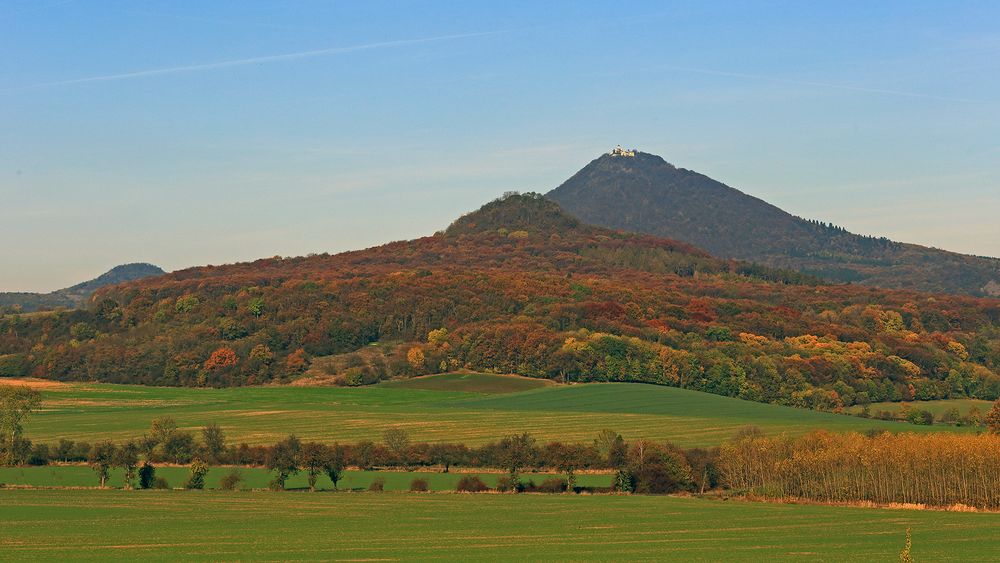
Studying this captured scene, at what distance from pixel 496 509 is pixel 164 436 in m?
39.3

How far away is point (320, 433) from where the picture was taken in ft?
385

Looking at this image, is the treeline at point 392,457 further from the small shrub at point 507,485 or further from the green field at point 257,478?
the green field at point 257,478

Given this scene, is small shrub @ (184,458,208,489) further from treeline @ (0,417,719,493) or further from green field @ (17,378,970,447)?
green field @ (17,378,970,447)

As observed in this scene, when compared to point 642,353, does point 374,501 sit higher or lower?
lower

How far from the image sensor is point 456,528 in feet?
213

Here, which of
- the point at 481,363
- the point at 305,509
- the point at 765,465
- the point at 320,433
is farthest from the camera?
the point at 481,363

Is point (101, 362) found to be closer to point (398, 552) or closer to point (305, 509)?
point (305, 509)

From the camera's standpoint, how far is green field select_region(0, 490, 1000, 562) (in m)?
54.3

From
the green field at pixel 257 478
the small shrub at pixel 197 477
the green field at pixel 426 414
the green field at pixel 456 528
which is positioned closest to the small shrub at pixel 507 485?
the green field at pixel 257 478

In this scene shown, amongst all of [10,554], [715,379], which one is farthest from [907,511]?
[715,379]

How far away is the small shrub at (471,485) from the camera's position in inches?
3575

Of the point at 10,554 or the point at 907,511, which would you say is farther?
the point at 907,511

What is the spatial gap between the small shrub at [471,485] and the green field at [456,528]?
4.00 m

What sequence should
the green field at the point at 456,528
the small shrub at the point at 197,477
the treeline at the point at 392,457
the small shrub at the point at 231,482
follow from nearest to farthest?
1. the green field at the point at 456,528
2. the small shrub at the point at 231,482
3. the small shrub at the point at 197,477
4. the treeline at the point at 392,457
